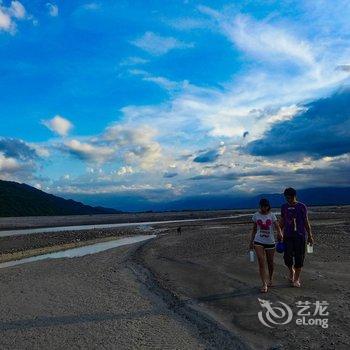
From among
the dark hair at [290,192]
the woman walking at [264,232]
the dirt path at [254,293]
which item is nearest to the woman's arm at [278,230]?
the woman walking at [264,232]

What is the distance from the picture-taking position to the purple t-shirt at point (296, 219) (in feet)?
41.2

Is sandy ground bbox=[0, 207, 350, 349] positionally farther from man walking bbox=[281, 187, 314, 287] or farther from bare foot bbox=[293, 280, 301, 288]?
man walking bbox=[281, 187, 314, 287]

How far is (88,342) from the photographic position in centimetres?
895

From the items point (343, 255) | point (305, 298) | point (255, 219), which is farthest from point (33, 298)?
point (343, 255)

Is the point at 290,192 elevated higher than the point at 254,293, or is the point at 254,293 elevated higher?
the point at 290,192

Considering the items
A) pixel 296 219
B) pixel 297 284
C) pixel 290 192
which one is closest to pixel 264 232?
pixel 296 219

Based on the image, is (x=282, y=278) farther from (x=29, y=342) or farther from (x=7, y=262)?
(x=7, y=262)

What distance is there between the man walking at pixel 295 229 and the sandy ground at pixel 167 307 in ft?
2.90

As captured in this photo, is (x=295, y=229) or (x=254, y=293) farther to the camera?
(x=295, y=229)

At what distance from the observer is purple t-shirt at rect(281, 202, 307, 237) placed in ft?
41.2

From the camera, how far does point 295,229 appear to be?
496 inches

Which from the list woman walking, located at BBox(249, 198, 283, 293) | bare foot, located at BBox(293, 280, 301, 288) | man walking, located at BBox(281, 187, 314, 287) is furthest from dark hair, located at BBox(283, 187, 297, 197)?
bare foot, located at BBox(293, 280, 301, 288)

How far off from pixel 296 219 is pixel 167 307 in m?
4.22

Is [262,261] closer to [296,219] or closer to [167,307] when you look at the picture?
[296,219]
